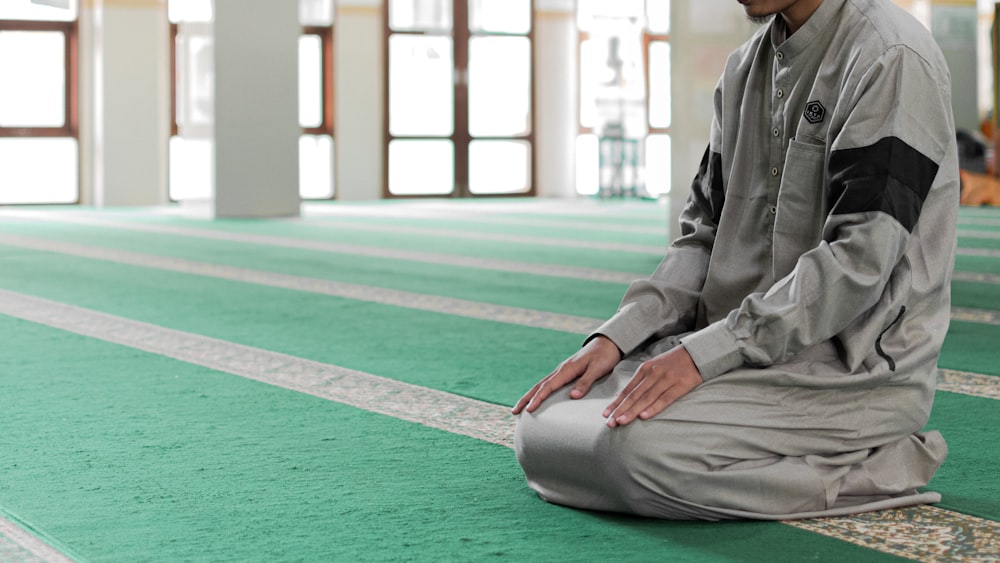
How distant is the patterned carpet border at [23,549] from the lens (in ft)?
5.81

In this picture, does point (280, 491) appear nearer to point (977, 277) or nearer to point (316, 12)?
point (977, 277)

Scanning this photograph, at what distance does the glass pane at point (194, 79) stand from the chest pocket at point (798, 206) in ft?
32.0

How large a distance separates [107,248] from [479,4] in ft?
25.2

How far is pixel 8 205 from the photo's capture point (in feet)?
42.2

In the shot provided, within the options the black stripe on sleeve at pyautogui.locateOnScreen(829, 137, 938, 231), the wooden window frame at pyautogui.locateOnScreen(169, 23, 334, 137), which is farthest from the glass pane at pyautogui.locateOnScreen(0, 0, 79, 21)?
the black stripe on sleeve at pyautogui.locateOnScreen(829, 137, 938, 231)

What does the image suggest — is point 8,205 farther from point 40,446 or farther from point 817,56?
point 817,56

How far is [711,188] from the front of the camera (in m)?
2.14

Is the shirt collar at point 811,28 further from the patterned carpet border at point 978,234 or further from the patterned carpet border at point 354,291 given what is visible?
the patterned carpet border at point 978,234

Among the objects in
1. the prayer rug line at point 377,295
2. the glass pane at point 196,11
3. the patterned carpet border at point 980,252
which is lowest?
the prayer rug line at point 377,295

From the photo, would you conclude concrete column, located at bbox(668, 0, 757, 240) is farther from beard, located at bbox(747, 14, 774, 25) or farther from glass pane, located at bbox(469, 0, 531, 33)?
glass pane, located at bbox(469, 0, 531, 33)

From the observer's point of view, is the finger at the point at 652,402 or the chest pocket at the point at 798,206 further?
the chest pocket at the point at 798,206

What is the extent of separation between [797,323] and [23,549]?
1.07 metres

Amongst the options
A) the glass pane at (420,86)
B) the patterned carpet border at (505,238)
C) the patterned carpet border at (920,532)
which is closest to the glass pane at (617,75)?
the glass pane at (420,86)

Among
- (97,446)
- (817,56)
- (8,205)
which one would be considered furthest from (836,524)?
(8,205)
